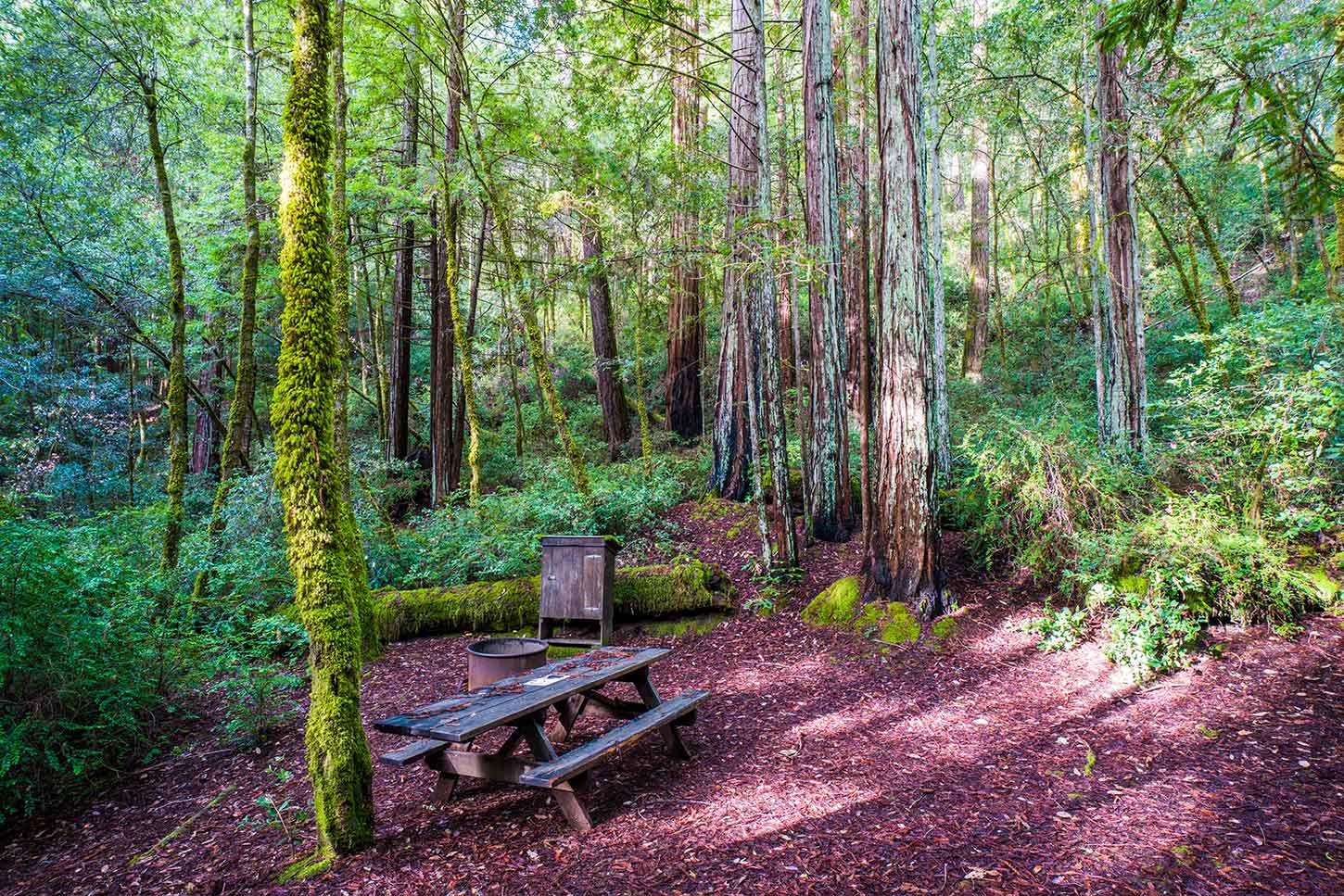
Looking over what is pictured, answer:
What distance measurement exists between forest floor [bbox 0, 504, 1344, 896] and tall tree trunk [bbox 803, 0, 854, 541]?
274cm

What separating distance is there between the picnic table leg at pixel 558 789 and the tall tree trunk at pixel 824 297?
202 inches

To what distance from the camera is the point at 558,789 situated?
3209 millimetres

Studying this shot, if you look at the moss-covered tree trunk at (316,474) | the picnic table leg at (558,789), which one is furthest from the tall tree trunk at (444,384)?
the picnic table leg at (558,789)

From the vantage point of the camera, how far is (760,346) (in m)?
7.09

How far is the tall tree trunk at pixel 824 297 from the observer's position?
7105mm

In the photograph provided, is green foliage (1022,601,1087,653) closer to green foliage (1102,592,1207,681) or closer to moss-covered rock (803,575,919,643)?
green foliage (1102,592,1207,681)

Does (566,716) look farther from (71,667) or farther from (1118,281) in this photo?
(1118,281)

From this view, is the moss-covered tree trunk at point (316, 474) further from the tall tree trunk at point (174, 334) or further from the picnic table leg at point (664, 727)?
the tall tree trunk at point (174, 334)

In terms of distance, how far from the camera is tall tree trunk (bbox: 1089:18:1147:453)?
7.34 metres

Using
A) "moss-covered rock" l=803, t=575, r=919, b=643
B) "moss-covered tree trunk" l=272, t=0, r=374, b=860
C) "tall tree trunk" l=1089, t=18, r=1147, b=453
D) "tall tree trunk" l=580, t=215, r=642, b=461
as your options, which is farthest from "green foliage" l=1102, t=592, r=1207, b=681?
"tall tree trunk" l=580, t=215, r=642, b=461

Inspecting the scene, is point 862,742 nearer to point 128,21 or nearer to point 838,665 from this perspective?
point 838,665

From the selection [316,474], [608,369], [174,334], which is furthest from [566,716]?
[608,369]

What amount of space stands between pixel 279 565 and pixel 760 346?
569 centimetres

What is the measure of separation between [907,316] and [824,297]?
1497 mm
